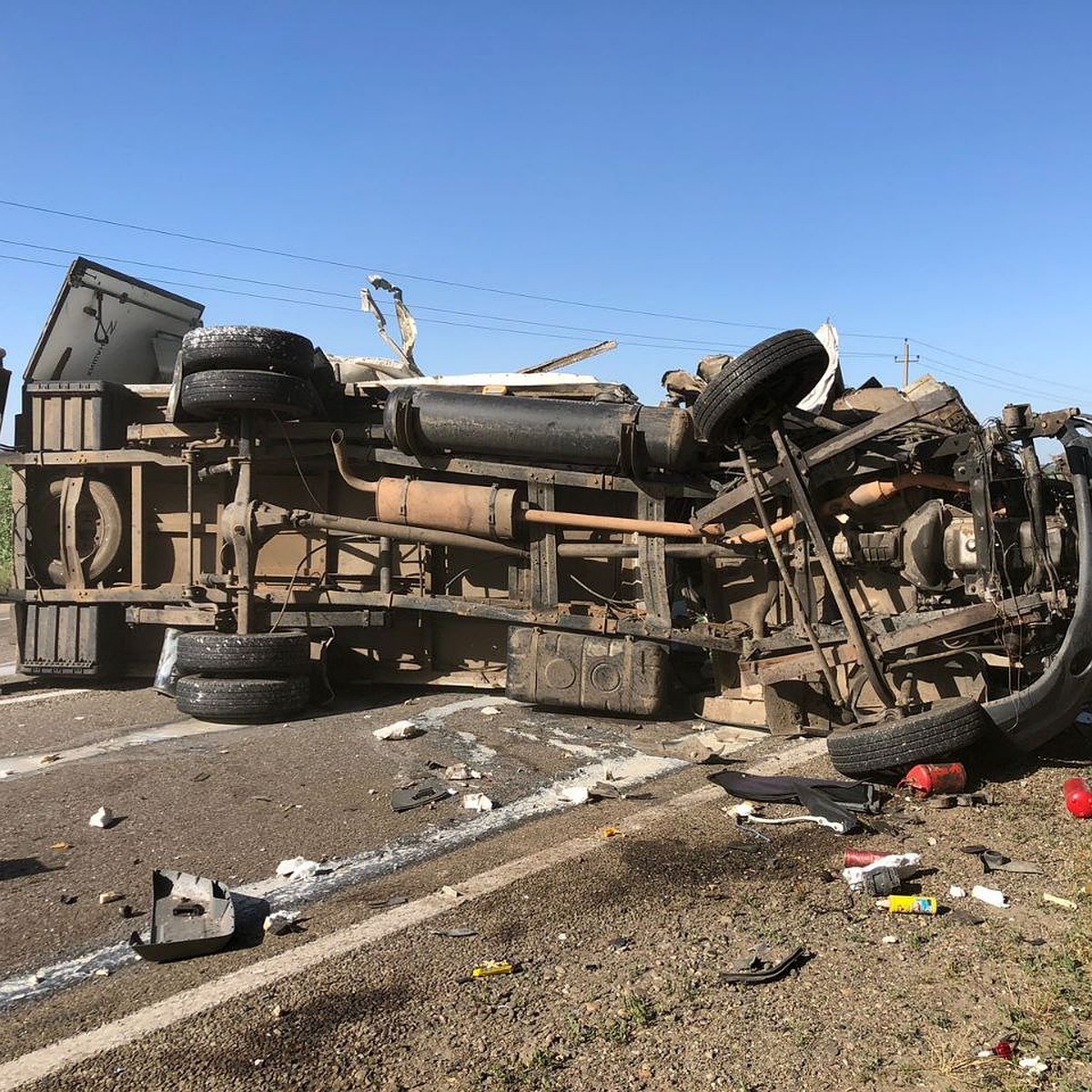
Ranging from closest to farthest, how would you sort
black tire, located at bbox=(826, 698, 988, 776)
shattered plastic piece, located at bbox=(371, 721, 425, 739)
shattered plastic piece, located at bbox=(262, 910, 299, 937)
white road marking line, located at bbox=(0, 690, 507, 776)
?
1. shattered plastic piece, located at bbox=(262, 910, 299, 937)
2. black tire, located at bbox=(826, 698, 988, 776)
3. white road marking line, located at bbox=(0, 690, 507, 776)
4. shattered plastic piece, located at bbox=(371, 721, 425, 739)

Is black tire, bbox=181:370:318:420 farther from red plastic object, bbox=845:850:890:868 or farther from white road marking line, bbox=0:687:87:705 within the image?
red plastic object, bbox=845:850:890:868

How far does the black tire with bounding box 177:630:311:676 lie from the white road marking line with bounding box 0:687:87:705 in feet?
6.18

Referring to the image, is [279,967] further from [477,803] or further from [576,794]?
[576,794]

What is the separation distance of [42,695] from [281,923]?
550 centimetres

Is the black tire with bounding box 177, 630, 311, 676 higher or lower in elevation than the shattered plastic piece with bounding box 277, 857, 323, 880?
higher

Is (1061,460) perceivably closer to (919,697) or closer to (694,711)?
(919,697)

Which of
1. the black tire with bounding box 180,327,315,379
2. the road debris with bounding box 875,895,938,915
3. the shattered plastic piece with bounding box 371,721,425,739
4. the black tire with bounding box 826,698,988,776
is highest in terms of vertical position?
the black tire with bounding box 180,327,315,379

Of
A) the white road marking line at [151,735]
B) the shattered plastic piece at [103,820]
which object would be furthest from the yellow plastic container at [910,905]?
the shattered plastic piece at [103,820]

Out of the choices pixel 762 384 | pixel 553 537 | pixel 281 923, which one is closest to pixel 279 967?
pixel 281 923

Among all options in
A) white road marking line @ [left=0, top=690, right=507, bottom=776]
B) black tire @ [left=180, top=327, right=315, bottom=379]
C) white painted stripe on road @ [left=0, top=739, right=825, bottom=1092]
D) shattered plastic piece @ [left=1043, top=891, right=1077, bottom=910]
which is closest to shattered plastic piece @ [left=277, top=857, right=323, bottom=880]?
white painted stripe on road @ [left=0, top=739, right=825, bottom=1092]

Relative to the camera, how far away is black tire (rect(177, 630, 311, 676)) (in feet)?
21.2

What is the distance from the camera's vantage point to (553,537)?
6.86 meters

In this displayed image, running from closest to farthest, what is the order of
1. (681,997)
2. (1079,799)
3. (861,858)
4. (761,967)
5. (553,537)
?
(681,997) → (761,967) → (861,858) → (1079,799) → (553,537)

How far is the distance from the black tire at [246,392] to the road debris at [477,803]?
11.4ft
